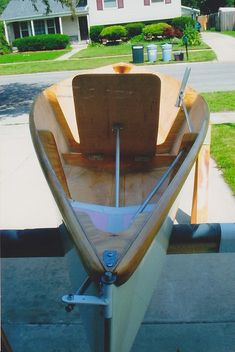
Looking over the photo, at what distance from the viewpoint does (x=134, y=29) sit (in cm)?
3081

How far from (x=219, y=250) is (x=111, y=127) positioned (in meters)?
2.55

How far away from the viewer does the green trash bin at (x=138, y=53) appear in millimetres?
18117

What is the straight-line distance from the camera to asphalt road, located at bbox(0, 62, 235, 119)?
1189 centimetres

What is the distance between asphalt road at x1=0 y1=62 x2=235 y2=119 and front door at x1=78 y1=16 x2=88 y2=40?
18.8 m

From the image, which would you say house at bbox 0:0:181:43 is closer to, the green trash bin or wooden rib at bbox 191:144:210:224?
the green trash bin

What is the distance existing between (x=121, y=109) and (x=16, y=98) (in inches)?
335

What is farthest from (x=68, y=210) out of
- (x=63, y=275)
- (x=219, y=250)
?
(x=63, y=275)

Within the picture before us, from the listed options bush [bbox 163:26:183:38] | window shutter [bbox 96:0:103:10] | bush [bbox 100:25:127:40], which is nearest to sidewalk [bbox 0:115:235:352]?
bush [bbox 163:26:183:38]

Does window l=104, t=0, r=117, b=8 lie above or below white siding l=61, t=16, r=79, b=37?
above

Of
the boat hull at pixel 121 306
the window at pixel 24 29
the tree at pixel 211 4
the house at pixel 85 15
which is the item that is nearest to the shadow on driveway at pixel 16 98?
the boat hull at pixel 121 306

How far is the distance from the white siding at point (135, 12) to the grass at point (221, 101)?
23.4 m

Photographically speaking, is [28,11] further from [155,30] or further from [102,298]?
[102,298]

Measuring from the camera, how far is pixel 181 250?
3.01 metres

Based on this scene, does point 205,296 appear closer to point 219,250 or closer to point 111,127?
point 219,250
